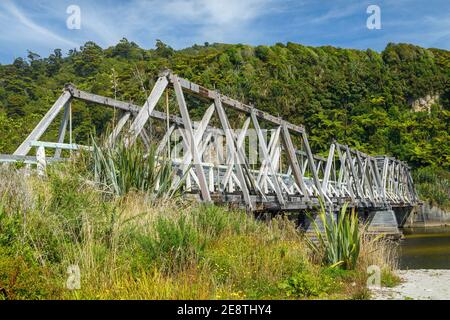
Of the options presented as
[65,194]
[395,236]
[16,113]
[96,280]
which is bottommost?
A: [395,236]

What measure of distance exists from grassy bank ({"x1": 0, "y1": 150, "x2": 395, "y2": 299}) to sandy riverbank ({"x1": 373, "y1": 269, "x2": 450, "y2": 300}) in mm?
287

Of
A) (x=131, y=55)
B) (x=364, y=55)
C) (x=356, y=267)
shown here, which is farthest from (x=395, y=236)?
(x=131, y=55)

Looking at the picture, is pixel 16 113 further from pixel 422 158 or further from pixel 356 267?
pixel 356 267

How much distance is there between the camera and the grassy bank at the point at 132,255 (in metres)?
5.23

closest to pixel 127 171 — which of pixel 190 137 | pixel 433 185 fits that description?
pixel 190 137

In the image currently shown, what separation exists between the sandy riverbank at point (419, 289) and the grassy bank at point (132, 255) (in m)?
0.29

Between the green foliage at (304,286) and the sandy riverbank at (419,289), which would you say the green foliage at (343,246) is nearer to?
the sandy riverbank at (419,289)

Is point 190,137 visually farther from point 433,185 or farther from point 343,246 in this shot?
point 433,185

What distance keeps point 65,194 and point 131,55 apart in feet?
323

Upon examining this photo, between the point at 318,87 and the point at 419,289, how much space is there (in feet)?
233

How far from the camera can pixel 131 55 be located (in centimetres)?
10188

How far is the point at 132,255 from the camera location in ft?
20.3

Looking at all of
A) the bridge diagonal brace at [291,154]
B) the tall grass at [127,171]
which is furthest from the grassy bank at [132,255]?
the bridge diagonal brace at [291,154]

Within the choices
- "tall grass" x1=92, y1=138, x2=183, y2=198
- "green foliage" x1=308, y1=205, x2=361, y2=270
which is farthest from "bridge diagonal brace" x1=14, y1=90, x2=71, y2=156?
"green foliage" x1=308, y1=205, x2=361, y2=270
